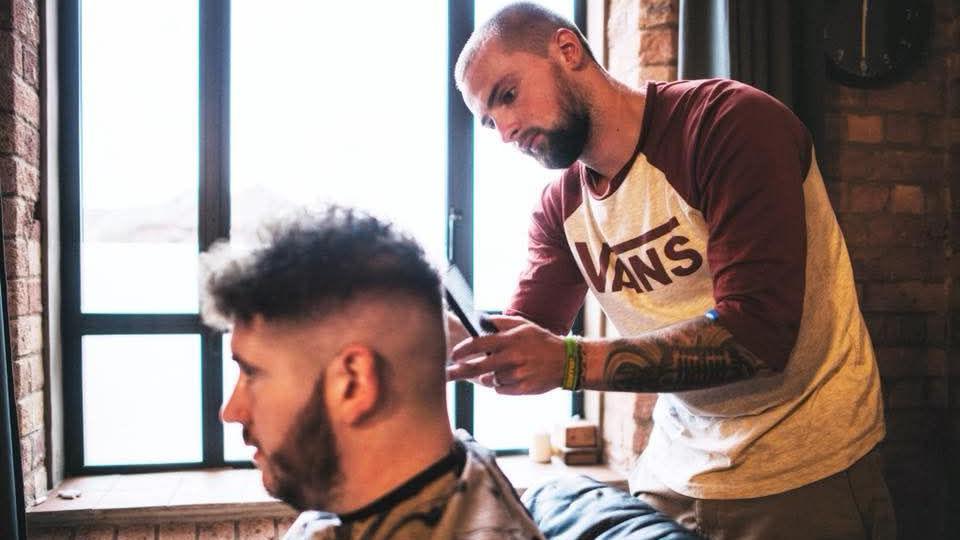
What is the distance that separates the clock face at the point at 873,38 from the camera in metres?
2.03

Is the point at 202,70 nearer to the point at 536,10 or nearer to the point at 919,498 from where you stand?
the point at 536,10

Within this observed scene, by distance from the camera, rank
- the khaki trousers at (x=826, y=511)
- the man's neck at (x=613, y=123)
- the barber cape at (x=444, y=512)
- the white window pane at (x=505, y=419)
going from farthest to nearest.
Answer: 1. the white window pane at (x=505, y=419)
2. the man's neck at (x=613, y=123)
3. the khaki trousers at (x=826, y=511)
4. the barber cape at (x=444, y=512)

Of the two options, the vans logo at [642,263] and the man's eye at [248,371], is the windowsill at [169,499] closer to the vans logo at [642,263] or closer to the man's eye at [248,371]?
the vans logo at [642,263]

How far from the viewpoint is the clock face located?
2025 mm

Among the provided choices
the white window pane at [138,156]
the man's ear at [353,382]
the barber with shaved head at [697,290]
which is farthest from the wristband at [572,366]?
the white window pane at [138,156]

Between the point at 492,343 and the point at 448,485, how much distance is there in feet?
0.81

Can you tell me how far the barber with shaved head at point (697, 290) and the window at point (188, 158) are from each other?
1.06 metres

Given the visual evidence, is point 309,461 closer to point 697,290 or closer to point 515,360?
point 515,360

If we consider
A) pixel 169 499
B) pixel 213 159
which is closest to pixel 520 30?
pixel 213 159

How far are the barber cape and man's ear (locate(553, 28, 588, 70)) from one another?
2.60 feet

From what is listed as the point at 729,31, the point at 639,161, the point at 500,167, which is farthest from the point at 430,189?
the point at 639,161

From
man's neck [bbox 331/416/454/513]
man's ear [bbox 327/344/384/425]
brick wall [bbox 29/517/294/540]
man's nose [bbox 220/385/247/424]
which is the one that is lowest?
brick wall [bbox 29/517/294/540]

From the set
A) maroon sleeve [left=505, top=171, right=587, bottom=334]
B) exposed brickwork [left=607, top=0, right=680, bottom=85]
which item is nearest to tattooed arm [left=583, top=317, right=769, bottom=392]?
maroon sleeve [left=505, top=171, right=587, bottom=334]

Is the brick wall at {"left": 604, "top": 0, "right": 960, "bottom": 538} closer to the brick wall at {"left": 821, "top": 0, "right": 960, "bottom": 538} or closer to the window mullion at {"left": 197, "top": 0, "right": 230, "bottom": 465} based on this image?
the brick wall at {"left": 821, "top": 0, "right": 960, "bottom": 538}
